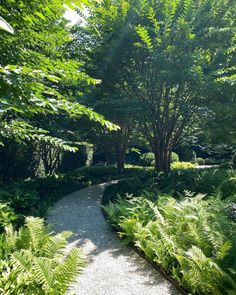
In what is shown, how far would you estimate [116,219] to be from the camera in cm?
709

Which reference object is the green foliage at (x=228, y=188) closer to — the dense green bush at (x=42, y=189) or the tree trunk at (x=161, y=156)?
the dense green bush at (x=42, y=189)

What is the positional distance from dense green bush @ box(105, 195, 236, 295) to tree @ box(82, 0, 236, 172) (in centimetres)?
540

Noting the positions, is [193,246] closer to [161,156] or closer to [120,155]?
[161,156]

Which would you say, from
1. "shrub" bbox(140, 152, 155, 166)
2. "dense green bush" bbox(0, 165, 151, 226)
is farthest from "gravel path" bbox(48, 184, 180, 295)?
"shrub" bbox(140, 152, 155, 166)

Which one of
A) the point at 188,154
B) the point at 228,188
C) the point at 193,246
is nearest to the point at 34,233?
the point at 193,246

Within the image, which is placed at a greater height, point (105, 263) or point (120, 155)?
point (120, 155)

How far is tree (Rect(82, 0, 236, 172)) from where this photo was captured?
10.0m

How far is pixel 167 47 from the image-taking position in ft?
33.2

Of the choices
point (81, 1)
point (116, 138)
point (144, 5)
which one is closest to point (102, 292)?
point (81, 1)

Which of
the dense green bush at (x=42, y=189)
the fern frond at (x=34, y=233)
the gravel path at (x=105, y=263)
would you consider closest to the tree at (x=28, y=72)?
the fern frond at (x=34, y=233)

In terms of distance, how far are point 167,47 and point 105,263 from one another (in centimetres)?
769

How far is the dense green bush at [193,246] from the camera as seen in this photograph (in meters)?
3.83

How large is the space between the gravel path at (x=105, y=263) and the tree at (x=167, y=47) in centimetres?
519

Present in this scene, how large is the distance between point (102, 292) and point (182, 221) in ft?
A: 7.10
